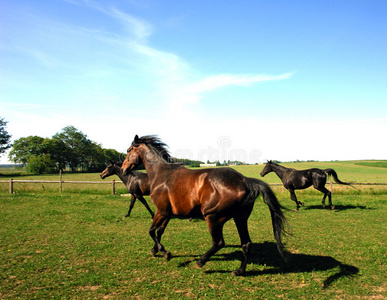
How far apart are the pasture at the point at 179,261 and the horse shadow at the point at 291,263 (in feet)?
0.06

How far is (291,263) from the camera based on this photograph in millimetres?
5066

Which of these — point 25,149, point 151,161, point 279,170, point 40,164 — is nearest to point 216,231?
point 151,161

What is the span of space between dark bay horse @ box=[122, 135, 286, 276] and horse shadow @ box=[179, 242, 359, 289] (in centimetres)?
59

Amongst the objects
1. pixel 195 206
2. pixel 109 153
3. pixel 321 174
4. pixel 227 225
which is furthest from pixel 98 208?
pixel 109 153

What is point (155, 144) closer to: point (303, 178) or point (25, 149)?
point (303, 178)

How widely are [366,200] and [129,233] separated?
13215mm

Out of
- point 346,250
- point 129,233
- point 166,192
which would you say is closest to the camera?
point 166,192

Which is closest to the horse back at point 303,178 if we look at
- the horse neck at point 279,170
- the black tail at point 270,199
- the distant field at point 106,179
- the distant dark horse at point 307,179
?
the distant dark horse at point 307,179

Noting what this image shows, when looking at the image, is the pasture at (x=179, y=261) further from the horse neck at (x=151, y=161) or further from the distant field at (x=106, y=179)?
the distant field at (x=106, y=179)

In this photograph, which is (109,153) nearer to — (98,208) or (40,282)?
(98,208)

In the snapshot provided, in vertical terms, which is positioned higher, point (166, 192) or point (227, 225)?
point (166, 192)

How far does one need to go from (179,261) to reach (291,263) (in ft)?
7.41

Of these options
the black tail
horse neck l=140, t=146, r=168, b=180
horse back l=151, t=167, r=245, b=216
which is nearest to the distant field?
horse neck l=140, t=146, r=168, b=180

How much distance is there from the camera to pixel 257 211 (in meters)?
11.1
